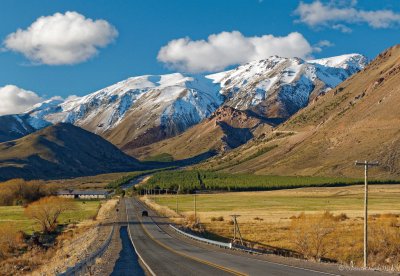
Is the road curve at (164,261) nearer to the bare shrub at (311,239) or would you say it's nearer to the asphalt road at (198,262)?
the asphalt road at (198,262)

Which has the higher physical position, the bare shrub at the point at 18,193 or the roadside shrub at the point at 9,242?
the bare shrub at the point at 18,193

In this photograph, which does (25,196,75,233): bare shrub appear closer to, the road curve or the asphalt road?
the road curve

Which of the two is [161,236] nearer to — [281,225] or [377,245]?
[281,225]

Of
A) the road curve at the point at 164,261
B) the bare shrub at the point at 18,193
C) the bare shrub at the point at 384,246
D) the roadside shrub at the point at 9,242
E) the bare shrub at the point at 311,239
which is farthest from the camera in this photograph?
the bare shrub at the point at 18,193

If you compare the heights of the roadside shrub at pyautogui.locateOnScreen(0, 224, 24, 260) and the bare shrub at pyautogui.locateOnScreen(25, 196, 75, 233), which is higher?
the bare shrub at pyautogui.locateOnScreen(25, 196, 75, 233)

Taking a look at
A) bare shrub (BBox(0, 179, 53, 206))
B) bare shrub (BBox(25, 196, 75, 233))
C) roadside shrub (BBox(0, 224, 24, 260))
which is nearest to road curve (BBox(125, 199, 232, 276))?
roadside shrub (BBox(0, 224, 24, 260))

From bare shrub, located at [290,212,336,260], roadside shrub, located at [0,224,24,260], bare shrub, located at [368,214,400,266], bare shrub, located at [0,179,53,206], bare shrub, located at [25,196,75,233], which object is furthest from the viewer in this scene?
bare shrub, located at [0,179,53,206]

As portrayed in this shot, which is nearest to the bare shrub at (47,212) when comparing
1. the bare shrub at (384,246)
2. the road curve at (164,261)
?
the road curve at (164,261)

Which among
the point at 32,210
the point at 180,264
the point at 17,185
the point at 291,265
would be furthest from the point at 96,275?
the point at 17,185

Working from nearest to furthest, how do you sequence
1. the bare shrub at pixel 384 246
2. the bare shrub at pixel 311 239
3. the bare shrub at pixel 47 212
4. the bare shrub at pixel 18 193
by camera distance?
the bare shrub at pixel 384 246 → the bare shrub at pixel 311 239 → the bare shrub at pixel 47 212 → the bare shrub at pixel 18 193

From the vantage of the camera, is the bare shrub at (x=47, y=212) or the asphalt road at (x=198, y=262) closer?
the asphalt road at (x=198, y=262)

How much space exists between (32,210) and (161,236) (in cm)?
4557

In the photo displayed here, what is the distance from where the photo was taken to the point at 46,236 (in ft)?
322

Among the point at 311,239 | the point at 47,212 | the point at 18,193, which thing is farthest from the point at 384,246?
the point at 18,193
